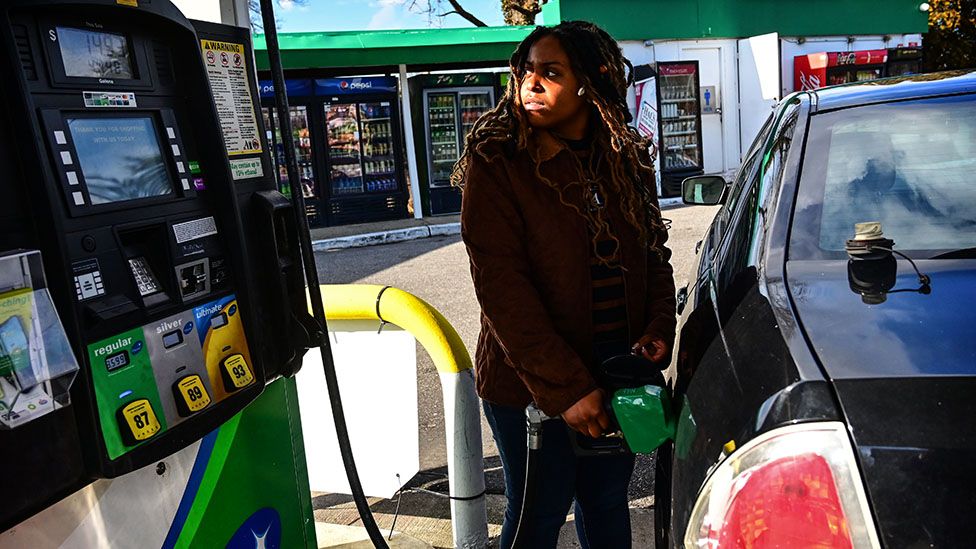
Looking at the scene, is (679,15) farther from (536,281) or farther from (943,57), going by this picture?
(536,281)

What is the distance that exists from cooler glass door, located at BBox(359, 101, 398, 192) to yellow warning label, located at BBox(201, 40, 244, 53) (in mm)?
10733

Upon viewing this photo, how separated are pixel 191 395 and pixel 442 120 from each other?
11.6 m

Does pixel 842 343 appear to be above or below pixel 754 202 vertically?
below

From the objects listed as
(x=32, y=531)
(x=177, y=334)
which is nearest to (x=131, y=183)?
(x=177, y=334)

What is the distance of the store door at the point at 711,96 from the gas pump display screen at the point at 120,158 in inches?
553

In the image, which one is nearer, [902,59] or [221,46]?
[221,46]

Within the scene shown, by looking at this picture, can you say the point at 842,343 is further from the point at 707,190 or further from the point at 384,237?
the point at 384,237

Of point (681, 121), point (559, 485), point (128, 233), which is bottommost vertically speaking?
point (559, 485)

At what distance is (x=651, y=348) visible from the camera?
6.68 ft

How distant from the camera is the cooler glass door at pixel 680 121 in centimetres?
1420

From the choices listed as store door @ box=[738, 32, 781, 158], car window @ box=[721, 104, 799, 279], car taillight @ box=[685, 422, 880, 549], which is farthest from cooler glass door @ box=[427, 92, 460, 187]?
car taillight @ box=[685, 422, 880, 549]

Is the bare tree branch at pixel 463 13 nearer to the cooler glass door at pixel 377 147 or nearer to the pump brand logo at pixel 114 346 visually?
the cooler glass door at pixel 377 147

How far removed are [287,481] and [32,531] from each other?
2.86 feet

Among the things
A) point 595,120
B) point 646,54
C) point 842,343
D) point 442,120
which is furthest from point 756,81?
point 842,343
